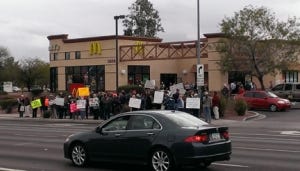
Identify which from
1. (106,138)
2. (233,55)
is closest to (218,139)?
(106,138)

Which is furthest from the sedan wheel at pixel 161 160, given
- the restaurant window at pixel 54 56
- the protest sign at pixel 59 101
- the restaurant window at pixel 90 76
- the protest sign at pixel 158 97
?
the restaurant window at pixel 54 56

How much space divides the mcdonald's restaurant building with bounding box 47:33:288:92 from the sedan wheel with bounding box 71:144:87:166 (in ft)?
122

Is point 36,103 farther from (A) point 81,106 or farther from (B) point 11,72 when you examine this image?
(B) point 11,72

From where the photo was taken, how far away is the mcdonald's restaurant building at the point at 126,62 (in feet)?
174

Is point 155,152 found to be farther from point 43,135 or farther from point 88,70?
point 88,70

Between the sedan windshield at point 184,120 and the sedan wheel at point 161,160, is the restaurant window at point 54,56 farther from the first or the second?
the sedan wheel at point 161,160

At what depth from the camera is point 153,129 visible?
12.7m

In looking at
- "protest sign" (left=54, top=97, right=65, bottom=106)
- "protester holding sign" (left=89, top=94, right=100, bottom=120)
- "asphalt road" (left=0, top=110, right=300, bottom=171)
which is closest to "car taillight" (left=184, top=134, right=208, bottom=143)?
"asphalt road" (left=0, top=110, right=300, bottom=171)

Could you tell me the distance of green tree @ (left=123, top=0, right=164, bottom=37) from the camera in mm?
95750

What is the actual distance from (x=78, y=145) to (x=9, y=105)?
35.5 metres

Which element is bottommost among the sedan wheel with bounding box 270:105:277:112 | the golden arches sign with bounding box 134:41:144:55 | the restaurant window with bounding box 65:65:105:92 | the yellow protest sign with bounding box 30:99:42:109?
the sedan wheel with bounding box 270:105:277:112

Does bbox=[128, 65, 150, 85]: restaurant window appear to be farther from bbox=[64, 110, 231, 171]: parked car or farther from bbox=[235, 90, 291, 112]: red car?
bbox=[64, 110, 231, 171]: parked car

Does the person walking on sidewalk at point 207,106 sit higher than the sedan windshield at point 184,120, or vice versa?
the sedan windshield at point 184,120

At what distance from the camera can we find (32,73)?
300 feet
